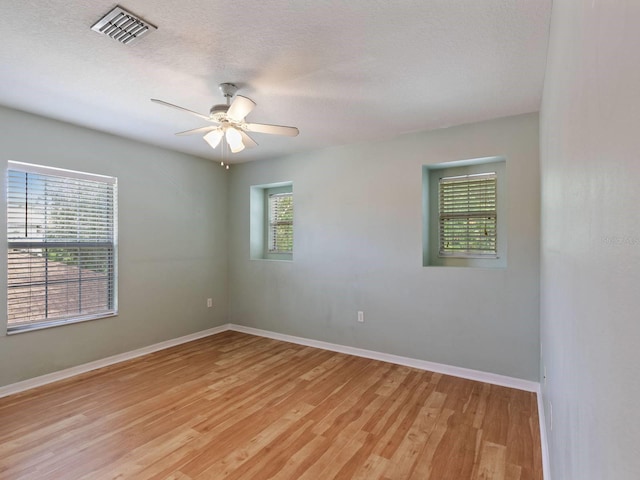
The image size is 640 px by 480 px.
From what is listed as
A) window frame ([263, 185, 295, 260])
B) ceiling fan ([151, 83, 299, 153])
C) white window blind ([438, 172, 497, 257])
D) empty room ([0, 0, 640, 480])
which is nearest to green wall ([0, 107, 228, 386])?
empty room ([0, 0, 640, 480])

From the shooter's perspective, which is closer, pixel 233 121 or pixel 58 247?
pixel 233 121

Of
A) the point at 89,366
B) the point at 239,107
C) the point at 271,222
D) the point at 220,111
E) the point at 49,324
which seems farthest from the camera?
the point at 271,222

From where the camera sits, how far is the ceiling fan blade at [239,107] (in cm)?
225

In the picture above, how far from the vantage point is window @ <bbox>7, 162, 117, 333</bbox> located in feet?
9.91

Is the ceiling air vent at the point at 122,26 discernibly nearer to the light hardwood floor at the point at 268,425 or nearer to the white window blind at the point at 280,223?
the light hardwood floor at the point at 268,425

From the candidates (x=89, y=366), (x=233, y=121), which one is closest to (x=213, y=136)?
(x=233, y=121)

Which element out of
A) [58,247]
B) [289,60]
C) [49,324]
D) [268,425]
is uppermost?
[289,60]

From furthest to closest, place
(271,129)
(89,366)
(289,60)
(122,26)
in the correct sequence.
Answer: (89,366) < (271,129) < (289,60) < (122,26)

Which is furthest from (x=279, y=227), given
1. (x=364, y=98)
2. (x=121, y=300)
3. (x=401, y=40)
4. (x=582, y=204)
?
(x=582, y=204)

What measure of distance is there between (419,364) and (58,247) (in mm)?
3871

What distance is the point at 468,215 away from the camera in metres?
3.55

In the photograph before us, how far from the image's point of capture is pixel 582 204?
862 mm

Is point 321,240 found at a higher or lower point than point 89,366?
higher

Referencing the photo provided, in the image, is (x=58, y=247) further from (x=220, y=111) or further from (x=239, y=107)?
(x=239, y=107)
